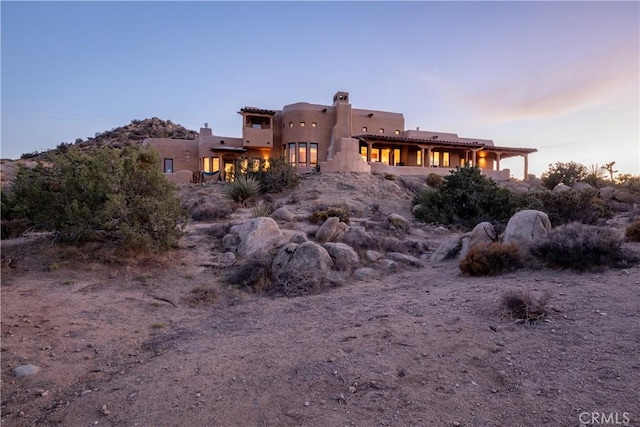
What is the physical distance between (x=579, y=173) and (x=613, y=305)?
89.2 ft

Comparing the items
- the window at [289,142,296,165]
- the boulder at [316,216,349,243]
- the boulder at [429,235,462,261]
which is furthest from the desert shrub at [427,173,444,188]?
the boulder at [429,235,462,261]

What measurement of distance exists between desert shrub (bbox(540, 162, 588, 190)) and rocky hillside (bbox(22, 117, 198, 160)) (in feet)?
129

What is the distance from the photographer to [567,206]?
14711 millimetres

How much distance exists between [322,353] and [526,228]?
6.29 metres

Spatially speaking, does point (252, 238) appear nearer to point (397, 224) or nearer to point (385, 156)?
point (397, 224)

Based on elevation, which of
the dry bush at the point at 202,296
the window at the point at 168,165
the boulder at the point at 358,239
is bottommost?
the dry bush at the point at 202,296

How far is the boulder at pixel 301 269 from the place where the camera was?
796 centimetres

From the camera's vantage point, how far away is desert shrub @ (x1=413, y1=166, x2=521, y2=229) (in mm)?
16125

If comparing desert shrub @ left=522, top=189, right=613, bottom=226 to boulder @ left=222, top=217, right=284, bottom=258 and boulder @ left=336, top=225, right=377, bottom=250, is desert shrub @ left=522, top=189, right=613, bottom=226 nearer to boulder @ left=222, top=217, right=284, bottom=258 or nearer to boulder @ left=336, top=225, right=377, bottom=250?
boulder @ left=336, top=225, right=377, bottom=250

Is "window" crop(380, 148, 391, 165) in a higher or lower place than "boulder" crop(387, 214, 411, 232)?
higher

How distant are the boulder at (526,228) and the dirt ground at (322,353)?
1313mm

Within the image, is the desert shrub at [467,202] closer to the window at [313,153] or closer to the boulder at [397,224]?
the boulder at [397,224]

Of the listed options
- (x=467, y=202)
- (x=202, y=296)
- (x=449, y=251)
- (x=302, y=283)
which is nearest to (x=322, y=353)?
(x=302, y=283)

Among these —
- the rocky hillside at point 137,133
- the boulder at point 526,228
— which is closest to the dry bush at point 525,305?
the boulder at point 526,228
